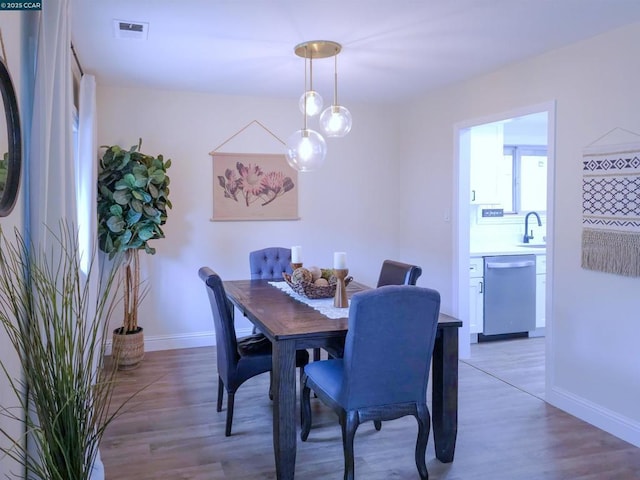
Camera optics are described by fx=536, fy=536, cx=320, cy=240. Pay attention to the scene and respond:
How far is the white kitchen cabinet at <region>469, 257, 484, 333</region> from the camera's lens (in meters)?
4.98

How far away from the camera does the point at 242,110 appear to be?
5.10 meters

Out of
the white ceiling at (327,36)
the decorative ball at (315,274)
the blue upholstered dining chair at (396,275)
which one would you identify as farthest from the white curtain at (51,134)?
the blue upholstered dining chair at (396,275)

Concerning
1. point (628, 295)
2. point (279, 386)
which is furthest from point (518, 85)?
point (279, 386)

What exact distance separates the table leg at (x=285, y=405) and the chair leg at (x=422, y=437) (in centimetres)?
60

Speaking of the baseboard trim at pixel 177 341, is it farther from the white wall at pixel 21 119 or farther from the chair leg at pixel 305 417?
the white wall at pixel 21 119

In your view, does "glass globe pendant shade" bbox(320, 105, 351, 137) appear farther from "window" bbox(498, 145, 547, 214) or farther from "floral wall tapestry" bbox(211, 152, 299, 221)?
"window" bbox(498, 145, 547, 214)

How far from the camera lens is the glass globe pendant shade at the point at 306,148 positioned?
10.9ft

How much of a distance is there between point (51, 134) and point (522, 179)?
5341mm

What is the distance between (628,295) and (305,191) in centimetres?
308

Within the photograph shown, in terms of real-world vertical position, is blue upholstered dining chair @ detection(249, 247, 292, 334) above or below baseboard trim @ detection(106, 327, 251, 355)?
above

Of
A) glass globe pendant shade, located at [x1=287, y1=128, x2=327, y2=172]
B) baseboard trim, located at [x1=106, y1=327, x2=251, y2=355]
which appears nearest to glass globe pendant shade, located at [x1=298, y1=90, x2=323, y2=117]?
glass globe pendant shade, located at [x1=287, y1=128, x2=327, y2=172]

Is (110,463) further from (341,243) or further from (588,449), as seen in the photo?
(341,243)

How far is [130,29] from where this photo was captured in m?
3.12

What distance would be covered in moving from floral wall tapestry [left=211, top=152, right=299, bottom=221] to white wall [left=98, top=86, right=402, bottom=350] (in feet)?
0.23
